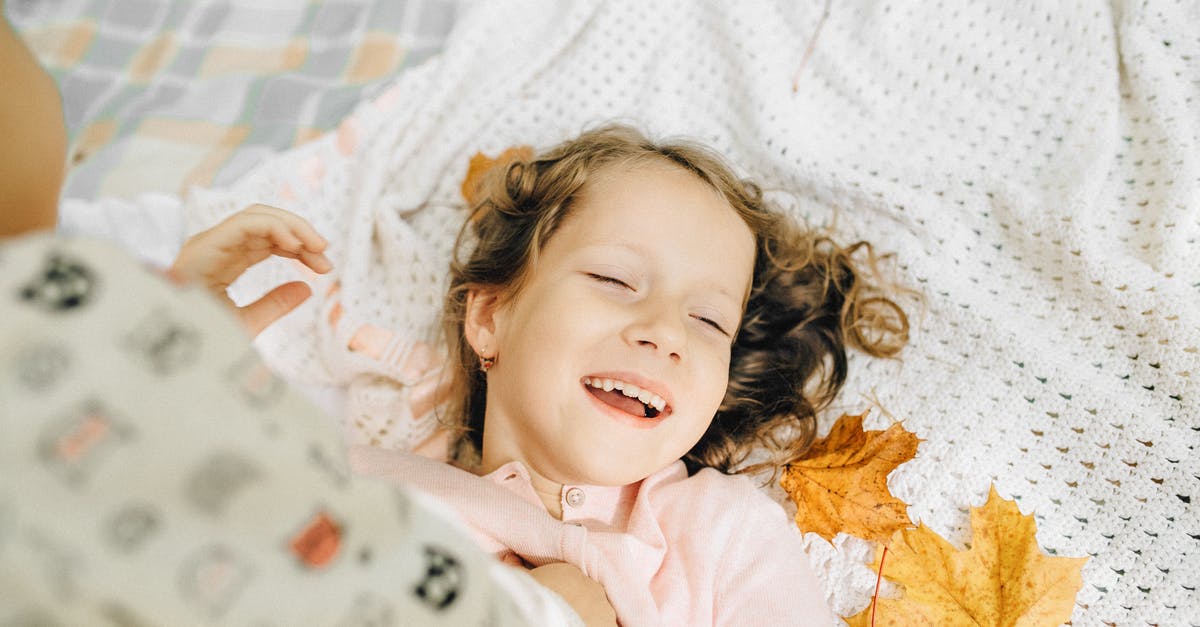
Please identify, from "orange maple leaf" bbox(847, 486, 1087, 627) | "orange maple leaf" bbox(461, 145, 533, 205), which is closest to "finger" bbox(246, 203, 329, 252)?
"orange maple leaf" bbox(461, 145, 533, 205)

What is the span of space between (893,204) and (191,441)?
1252 mm

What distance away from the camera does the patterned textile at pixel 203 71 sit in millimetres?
1717

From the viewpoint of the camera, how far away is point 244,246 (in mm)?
1084

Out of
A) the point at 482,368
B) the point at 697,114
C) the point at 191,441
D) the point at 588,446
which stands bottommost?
the point at 482,368

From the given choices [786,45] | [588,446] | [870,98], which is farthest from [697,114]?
[588,446]

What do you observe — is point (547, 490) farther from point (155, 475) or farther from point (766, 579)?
point (155, 475)

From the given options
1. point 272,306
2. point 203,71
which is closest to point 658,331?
point 272,306

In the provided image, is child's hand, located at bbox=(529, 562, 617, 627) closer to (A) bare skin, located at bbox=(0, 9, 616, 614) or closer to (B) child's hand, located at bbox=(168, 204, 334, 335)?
(A) bare skin, located at bbox=(0, 9, 616, 614)

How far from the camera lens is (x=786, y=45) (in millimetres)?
1640

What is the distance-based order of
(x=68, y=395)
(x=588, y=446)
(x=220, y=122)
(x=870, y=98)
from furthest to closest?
(x=220, y=122) → (x=870, y=98) → (x=588, y=446) → (x=68, y=395)

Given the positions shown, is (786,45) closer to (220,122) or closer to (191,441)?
(220,122)

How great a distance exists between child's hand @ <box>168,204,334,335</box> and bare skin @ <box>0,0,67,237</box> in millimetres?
365

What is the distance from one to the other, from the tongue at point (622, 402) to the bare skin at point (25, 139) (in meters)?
0.68

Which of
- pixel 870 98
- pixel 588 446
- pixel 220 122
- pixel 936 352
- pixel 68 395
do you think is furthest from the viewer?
pixel 220 122
